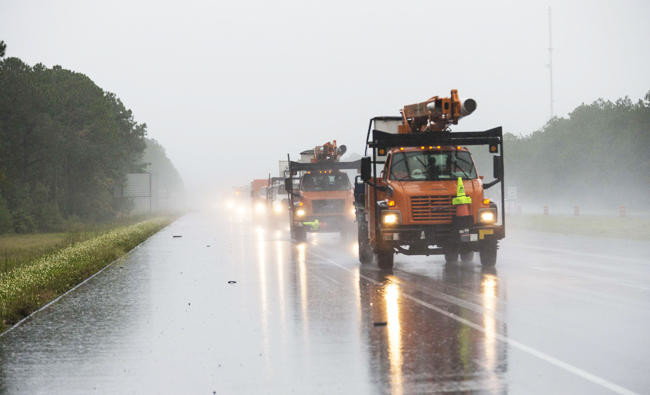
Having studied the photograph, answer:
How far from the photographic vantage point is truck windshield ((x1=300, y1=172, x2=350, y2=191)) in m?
28.1

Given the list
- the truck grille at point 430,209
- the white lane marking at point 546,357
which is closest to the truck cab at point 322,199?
the truck grille at point 430,209

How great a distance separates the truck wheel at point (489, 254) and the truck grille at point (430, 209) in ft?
3.93

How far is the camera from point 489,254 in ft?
55.4

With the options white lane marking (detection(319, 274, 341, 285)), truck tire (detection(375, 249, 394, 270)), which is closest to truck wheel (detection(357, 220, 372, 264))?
truck tire (detection(375, 249, 394, 270))

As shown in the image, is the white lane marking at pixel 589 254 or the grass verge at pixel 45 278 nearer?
the grass verge at pixel 45 278

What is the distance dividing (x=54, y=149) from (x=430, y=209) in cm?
4811

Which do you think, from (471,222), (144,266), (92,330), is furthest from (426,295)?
(144,266)

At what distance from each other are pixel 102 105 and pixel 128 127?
15.0 m

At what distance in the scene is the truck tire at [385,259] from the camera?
16.4 m

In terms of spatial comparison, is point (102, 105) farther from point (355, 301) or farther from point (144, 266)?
point (355, 301)

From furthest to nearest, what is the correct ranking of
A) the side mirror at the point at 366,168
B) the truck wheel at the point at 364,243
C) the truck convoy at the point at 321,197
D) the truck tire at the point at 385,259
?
the truck convoy at the point at 321,197
the truck wheel at the point at 364,243
the truck tire at the point at 385,259
the side mirror at the point at 366,168

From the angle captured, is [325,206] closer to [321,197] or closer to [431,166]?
[321,197]

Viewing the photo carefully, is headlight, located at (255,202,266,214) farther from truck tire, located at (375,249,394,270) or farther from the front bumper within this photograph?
the front bumper

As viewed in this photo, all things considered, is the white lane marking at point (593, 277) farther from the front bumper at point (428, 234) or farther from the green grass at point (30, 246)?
the green grass at point (30, 246)
